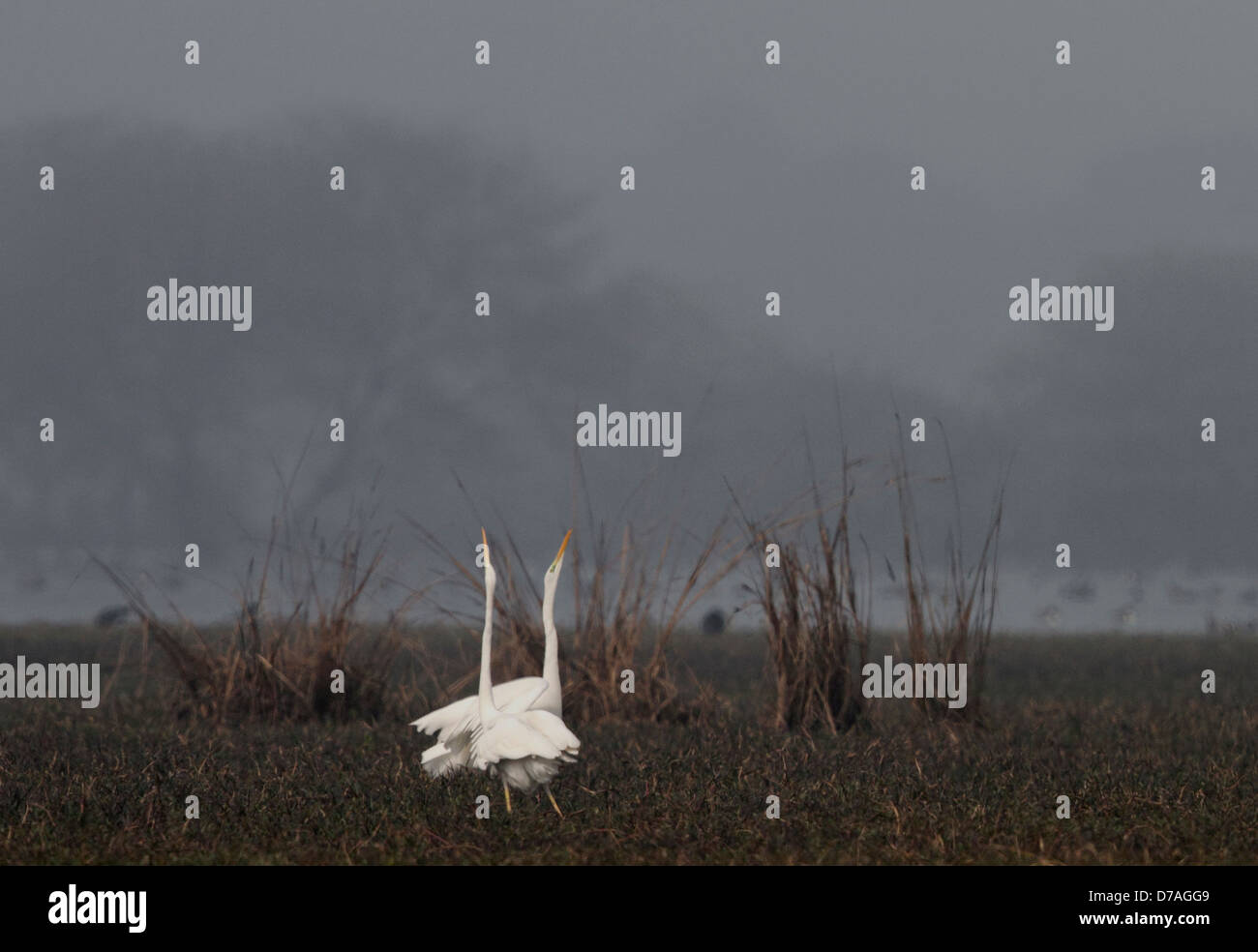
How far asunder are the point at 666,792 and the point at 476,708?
0.88 metres

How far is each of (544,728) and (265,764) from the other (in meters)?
1.72

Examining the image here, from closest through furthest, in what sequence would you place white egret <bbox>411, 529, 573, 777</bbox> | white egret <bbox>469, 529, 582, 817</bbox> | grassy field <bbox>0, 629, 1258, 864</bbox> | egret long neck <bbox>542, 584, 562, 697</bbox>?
1. grassy field <bbox>0, 629, 1258, 864</bbox>
2. white egret <bbox>469, 529, 582, 817</bbox>
3. white egret <bbox>411, 529, 573, 777</bbox>
4. egret long neck <bbox>542, 584, 562, 697</bbox>

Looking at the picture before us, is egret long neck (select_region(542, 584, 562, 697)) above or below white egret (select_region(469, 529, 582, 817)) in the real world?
above

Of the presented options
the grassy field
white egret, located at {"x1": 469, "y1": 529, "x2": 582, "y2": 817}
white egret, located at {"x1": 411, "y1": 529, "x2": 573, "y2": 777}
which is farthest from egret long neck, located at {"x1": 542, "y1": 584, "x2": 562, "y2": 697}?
the grassy field

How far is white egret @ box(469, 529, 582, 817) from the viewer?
5652 millimetres

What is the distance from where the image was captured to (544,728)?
588 cm

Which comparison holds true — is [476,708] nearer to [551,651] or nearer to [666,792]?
[551,651]

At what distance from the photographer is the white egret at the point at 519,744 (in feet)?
18.5

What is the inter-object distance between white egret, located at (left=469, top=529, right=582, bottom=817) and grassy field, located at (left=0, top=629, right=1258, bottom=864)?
0.35ft

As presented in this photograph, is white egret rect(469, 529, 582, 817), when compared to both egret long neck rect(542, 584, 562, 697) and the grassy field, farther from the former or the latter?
egret long neck rect(542, 584, 562, 697)

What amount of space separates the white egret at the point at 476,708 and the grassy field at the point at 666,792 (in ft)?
0.39

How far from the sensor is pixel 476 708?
6328 millimetres

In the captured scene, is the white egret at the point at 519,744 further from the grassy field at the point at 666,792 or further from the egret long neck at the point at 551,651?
the egret long neck at the point at 551,651
